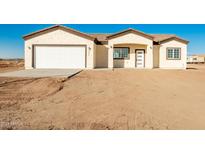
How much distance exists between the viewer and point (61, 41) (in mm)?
19688

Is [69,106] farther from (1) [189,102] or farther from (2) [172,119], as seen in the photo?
(1) [189,102]

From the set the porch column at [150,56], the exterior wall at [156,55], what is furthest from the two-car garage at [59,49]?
the exterior wall at [156,55]

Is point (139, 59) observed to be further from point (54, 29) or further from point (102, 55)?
point (54, 29)

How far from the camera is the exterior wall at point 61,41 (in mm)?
19562

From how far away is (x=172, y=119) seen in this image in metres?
5.64

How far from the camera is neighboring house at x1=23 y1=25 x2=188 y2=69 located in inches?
771

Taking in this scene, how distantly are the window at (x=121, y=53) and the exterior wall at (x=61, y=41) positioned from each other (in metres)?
3.35

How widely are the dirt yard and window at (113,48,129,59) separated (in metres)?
12.5

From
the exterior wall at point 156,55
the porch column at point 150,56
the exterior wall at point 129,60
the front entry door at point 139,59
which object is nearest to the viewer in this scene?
the porch column at point 150,56

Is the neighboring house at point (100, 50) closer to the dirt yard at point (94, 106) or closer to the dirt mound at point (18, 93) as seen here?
the dirt mound at point (18, 93)

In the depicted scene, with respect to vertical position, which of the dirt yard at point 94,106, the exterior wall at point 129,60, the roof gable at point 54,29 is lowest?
the dirt yard at point 94,106

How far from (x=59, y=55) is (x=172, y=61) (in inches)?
499

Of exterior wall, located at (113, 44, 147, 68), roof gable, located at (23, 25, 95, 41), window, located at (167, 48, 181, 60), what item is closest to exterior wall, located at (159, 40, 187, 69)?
window, located at (167, 48, 181, 60)

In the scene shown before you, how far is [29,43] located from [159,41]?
14154 mm
